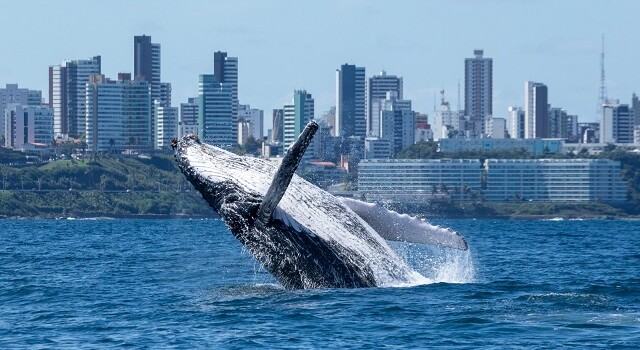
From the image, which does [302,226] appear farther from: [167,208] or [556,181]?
[556,181]

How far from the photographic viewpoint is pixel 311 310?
19.7 meters

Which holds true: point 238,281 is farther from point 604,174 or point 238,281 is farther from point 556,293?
point 604,174

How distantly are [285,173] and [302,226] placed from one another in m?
1.58

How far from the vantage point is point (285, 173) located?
18.5m

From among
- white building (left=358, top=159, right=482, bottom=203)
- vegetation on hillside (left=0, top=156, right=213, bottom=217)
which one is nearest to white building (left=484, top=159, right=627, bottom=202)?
white building (left=358, top=159, right=482, bottom=203)

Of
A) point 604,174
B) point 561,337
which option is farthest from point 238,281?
point 604,174

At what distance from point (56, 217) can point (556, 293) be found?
129 meters

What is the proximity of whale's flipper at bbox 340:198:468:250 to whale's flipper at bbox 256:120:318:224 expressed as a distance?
5.51 feet

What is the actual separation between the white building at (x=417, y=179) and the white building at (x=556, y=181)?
252 cm

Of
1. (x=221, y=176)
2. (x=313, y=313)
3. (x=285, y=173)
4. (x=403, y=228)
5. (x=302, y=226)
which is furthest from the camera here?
(x=403, y=228)

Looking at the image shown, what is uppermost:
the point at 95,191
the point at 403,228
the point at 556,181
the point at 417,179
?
the point at 403,228

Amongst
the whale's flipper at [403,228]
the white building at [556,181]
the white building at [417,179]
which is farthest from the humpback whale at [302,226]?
the white building at [556,181]

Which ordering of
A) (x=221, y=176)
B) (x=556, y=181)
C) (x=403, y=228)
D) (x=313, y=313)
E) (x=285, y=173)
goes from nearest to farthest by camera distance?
(x=285, y=173) → (x=313, y=313) → (x=221, y=176) → (x=403, y=228) → (x=556, y=181)

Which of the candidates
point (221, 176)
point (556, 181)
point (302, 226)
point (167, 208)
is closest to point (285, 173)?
point (302, 226)
